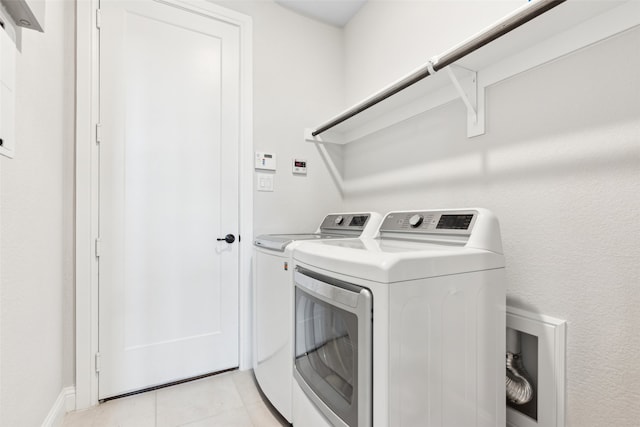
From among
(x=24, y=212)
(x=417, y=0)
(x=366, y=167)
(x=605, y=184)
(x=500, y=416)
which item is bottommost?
(x=500, y=416)

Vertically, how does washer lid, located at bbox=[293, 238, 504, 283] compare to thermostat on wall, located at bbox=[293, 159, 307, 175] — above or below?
below

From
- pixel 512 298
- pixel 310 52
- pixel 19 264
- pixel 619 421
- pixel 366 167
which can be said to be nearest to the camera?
pixel 619 421

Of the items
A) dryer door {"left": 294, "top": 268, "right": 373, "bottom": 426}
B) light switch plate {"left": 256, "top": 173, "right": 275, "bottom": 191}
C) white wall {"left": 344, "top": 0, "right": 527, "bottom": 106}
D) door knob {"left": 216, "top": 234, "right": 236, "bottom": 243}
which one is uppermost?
white wall {"left": 344, "top": 0, "right": 527, "bottom": 106}

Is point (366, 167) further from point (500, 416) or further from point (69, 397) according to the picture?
point (69, 397)

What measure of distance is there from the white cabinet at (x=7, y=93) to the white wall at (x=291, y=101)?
127cm

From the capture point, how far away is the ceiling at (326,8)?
86.4 inches

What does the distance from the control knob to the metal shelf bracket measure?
1.59ft

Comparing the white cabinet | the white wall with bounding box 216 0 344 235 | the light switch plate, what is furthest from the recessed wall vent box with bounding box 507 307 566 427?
the white cabinet

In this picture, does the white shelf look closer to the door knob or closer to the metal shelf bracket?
the metal shelf bracket

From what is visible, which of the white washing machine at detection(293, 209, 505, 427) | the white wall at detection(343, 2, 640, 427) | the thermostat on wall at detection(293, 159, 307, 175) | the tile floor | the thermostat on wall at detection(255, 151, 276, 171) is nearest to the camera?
the white washing machine at detection(293, 209, 505, 427)

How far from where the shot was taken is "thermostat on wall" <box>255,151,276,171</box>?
210cm

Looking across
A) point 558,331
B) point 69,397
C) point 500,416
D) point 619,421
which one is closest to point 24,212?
point 69,397

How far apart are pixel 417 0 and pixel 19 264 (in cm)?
236

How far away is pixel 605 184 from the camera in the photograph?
982 mm
